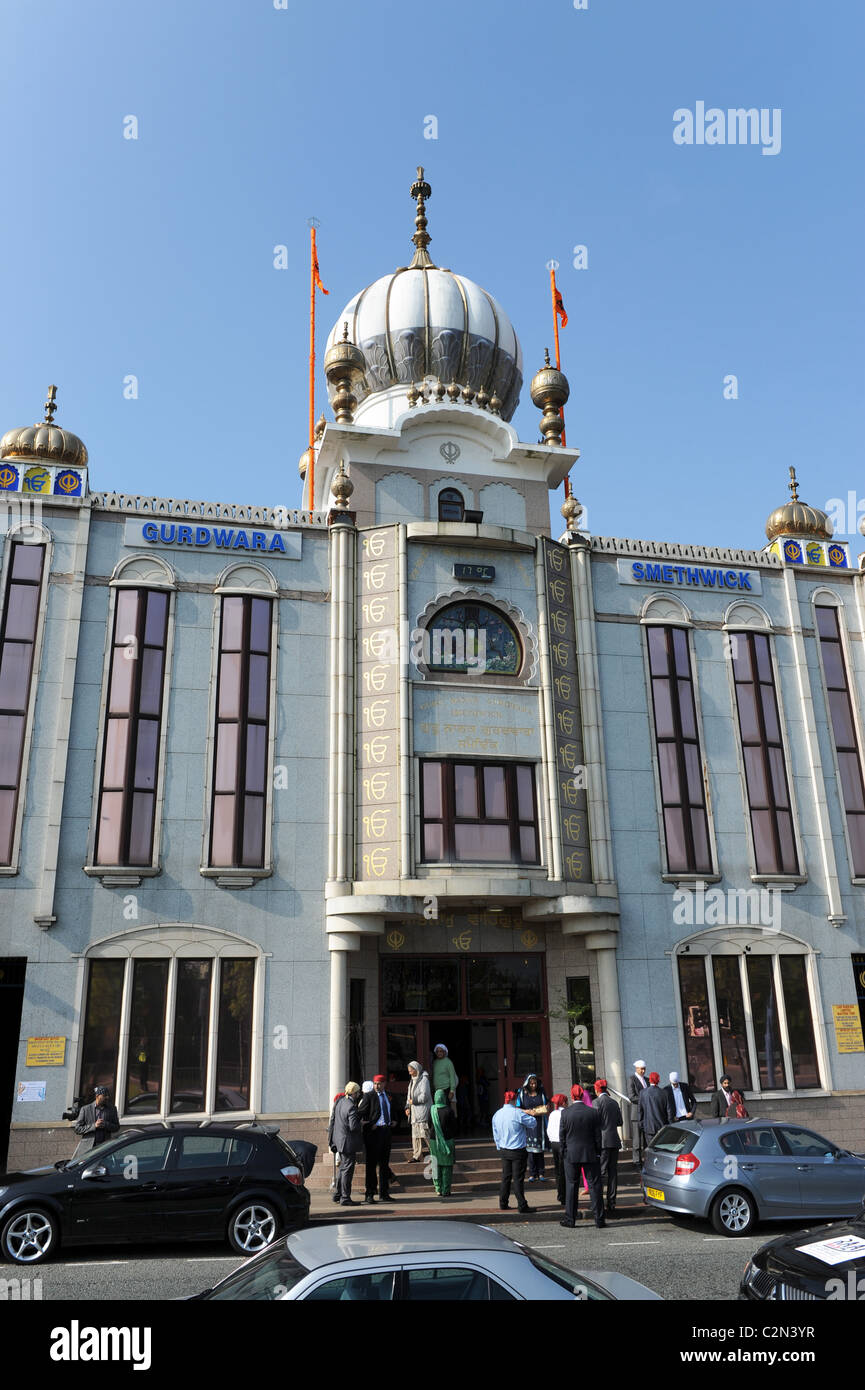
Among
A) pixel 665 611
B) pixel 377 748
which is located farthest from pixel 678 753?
pixel 377 748

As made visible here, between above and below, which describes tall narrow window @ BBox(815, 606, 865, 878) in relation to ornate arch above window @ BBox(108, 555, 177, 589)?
below

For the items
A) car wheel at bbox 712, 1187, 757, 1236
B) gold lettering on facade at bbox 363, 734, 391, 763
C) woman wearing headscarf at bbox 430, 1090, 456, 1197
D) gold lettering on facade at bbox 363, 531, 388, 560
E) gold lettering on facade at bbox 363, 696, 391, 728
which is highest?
gold lettering on facade at bbox 363, 531, 388, 560

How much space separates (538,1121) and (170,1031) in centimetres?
750

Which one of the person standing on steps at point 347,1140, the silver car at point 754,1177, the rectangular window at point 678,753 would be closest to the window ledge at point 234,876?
the person standing on steps at point 347,1140

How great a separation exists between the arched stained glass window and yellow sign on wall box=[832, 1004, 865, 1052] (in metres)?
11.1

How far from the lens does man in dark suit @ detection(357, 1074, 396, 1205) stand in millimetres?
16375

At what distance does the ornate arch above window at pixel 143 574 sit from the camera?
73.9 feet

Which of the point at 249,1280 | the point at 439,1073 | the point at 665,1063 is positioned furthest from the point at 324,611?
the point at 249,1280

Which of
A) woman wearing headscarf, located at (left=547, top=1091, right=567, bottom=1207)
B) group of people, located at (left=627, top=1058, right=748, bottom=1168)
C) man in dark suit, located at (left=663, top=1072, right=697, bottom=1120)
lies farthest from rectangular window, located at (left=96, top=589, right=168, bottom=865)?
man in dark suit, located at (left=663, top=1072, right=697, bottom=1120)

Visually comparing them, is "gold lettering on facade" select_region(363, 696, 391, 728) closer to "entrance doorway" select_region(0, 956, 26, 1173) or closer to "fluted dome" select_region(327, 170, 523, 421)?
"entrance doorway" select_region(0, 956, 26, 1173)

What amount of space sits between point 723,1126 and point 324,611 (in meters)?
14.2

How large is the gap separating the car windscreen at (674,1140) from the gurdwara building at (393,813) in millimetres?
6639

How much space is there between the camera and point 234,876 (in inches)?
825

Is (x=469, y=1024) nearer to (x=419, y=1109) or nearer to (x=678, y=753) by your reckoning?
(x=419, y=1109)
